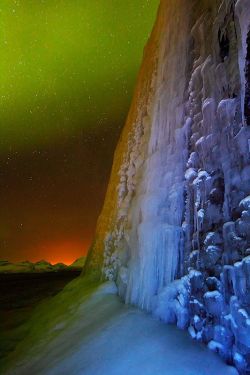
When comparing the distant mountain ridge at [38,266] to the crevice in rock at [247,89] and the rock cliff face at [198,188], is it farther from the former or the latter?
the crevice in rock at [247,89]

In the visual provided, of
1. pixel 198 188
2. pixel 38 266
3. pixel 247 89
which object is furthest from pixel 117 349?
pixel 38 266

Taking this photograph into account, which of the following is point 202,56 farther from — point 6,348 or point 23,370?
point 6,348

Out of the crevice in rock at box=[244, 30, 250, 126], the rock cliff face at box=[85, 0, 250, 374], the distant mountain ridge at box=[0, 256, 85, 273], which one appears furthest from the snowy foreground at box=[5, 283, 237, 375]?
the distant mountain ridge at box=[0, 256, 85, 273]

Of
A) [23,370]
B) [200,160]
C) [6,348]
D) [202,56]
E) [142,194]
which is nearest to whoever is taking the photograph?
[200,160]

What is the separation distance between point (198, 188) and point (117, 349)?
2410mm

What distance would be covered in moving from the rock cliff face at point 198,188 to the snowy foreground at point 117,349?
195mm

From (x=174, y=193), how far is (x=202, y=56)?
2.08 metres

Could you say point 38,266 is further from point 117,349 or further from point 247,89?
point 247,89

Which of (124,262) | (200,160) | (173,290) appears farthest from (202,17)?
(124,262)

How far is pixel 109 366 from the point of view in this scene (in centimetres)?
344

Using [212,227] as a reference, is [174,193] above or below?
above

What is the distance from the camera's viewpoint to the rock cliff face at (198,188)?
2908 millimetres

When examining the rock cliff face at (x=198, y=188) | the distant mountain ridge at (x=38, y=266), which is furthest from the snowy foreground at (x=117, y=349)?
the distant mountain ridge at (x=38, y=266)

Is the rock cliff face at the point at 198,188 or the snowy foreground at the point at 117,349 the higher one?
the rock cliff face at the point at 198,188
